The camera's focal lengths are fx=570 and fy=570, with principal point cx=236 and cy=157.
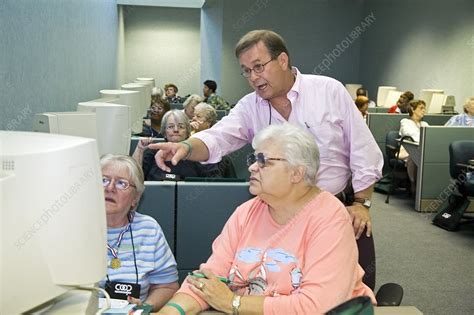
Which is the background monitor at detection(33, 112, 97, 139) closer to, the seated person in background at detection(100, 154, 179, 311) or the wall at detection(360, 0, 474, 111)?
the seated person in background at detection(100, 154, 179, 311)

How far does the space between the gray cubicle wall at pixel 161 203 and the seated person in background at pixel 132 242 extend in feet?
1.87

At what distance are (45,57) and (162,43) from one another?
459 inches

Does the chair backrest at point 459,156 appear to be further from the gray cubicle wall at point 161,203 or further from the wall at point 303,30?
the wall at point 303,30

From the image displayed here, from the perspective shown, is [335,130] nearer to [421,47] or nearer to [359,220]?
[359,220]

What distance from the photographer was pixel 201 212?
2775 mm

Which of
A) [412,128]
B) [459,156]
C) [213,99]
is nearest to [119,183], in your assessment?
[459,156]

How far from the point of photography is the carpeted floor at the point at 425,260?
3.89 metres

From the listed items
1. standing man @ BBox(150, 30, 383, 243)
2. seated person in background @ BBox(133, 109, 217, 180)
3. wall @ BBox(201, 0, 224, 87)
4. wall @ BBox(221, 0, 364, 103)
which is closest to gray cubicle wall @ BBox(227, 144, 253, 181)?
seated person in background @ BBox(133, 109, 217, 180)

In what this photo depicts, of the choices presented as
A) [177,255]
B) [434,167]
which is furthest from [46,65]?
[434,167]

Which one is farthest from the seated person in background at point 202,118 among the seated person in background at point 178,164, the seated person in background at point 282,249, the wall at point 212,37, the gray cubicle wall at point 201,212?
the wall at point 212,37

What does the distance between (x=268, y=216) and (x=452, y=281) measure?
2874 mm

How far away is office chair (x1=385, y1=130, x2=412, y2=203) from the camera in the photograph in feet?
24.0

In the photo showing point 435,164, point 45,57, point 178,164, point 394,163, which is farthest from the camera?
point 394,163

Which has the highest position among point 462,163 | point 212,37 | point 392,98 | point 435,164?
point 212,37
